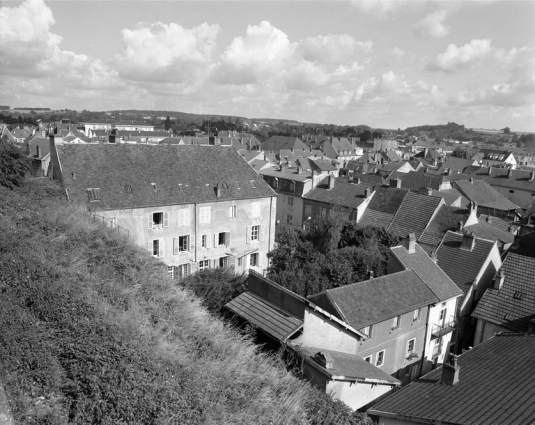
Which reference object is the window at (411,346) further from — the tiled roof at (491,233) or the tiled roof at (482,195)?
the tiled roof at (482,195)

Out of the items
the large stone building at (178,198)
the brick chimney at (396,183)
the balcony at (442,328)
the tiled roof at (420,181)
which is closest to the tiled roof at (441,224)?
the brick chimney at (396,183)

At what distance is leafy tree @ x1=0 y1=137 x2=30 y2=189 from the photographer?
2322 centimetres

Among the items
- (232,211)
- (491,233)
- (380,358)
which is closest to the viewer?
(380,358)

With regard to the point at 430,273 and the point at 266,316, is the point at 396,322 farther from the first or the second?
the point at 266,316

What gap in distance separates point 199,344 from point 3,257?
20.8 feet

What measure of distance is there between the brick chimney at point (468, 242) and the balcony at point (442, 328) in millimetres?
5730

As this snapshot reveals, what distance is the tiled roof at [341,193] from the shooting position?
44.0m

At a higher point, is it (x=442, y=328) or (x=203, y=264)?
(x=203, y=264)

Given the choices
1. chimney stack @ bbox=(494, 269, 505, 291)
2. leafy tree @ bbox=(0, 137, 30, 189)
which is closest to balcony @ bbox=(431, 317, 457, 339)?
chimney stack @ bbox=(494, 269, 505, 291)

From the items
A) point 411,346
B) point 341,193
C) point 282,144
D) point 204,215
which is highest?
point 282,144

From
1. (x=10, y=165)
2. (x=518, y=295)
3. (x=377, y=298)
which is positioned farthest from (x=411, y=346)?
(x=10, y=165)

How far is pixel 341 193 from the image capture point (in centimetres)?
4569

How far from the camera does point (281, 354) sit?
15.6 meters

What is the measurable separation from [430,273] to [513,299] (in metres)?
4.37
